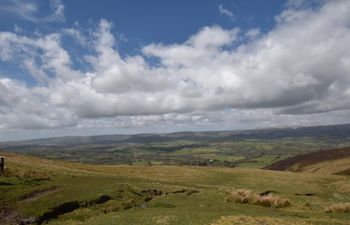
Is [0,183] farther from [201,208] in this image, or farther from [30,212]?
[201,208]

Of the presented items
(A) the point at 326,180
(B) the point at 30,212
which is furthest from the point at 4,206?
(A) the point at 326,180

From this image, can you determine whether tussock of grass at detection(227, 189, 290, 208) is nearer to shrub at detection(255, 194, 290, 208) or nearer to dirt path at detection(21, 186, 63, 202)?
shrub at detection(255, 194, 290, 208)

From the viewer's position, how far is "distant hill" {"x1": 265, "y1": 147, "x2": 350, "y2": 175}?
478ft

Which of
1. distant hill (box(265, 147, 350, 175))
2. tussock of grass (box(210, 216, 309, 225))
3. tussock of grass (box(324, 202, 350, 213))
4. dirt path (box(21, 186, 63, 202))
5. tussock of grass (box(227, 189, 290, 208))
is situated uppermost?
dirt path (box(21, 186, 63, 202))

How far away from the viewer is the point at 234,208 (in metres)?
38.3

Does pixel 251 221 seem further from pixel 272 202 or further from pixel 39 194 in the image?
pixel 39 194

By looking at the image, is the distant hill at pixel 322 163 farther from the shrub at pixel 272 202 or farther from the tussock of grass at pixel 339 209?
the tussock of grass at pixel 339 209

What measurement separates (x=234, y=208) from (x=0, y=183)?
97.3 ft

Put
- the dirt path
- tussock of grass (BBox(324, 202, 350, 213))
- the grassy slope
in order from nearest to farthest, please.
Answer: the grassy slope < tussock of grass (BBox(324, 202, 350, 213)) < the dirt path

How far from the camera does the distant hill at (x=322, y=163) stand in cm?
14562

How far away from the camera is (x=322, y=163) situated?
166 m

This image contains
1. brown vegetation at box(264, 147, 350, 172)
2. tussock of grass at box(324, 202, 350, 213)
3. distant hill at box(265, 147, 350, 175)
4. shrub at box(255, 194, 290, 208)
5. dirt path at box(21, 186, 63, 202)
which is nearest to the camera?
tussock of grass at box(324, 202, 350, 213)

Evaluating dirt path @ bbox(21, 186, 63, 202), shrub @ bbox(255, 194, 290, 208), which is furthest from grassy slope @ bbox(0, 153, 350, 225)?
shrub @ bbox(255, 194, 290, 208)

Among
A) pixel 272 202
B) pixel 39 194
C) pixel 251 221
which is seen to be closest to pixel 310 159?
pixel 272 202
